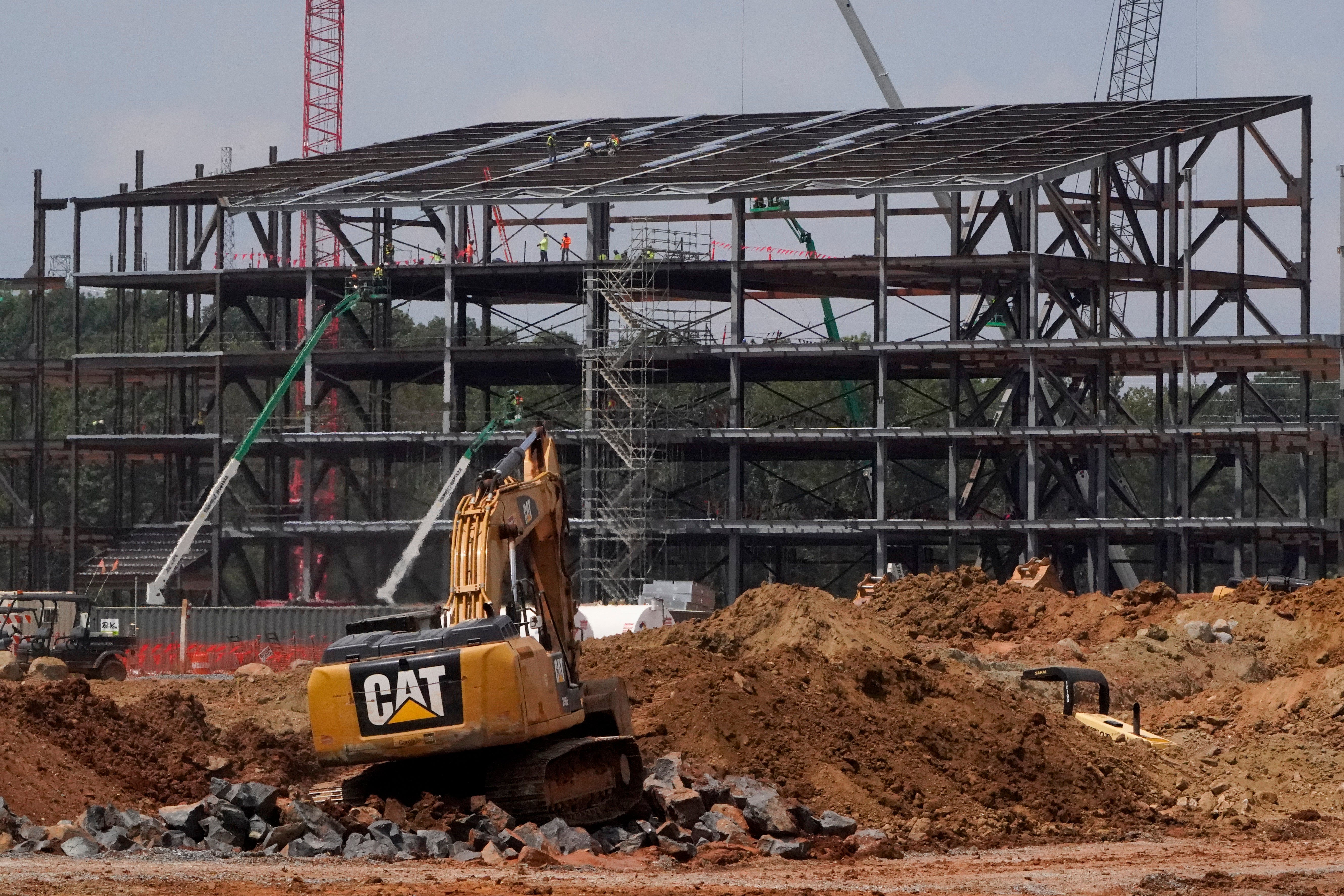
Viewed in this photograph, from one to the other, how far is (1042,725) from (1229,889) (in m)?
8.81

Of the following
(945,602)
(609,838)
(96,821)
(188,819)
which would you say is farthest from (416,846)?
(945,602)

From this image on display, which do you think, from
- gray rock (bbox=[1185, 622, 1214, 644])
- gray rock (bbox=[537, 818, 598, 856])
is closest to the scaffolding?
gray rock (bbox=[1185, 622, 1214, 644])

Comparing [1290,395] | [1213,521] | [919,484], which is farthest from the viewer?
[1290,395]

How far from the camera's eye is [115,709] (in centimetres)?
2514

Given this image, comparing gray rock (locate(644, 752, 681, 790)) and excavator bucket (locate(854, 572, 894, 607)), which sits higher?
excavator bucket (locate(854, 572, 894, 607))

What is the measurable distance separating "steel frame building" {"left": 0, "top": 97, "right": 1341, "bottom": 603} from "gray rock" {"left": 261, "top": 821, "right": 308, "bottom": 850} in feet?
168

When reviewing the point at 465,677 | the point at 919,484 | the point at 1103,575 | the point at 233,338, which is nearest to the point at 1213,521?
the point at 1103,575

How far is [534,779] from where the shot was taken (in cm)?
1873

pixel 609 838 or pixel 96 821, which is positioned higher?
pixel 96 821

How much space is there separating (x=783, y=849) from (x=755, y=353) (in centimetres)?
5422

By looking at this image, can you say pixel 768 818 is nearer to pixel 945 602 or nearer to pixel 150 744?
pixel 150 744

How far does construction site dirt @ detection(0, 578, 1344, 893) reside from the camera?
1727cm

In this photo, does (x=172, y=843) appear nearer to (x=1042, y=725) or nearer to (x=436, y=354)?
(x=1042, y=725)

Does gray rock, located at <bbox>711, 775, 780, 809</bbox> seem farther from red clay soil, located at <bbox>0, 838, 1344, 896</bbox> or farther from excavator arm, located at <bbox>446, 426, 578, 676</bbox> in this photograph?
excavator arm, located at <bbox>446, 426, 578, 676</bbox>
